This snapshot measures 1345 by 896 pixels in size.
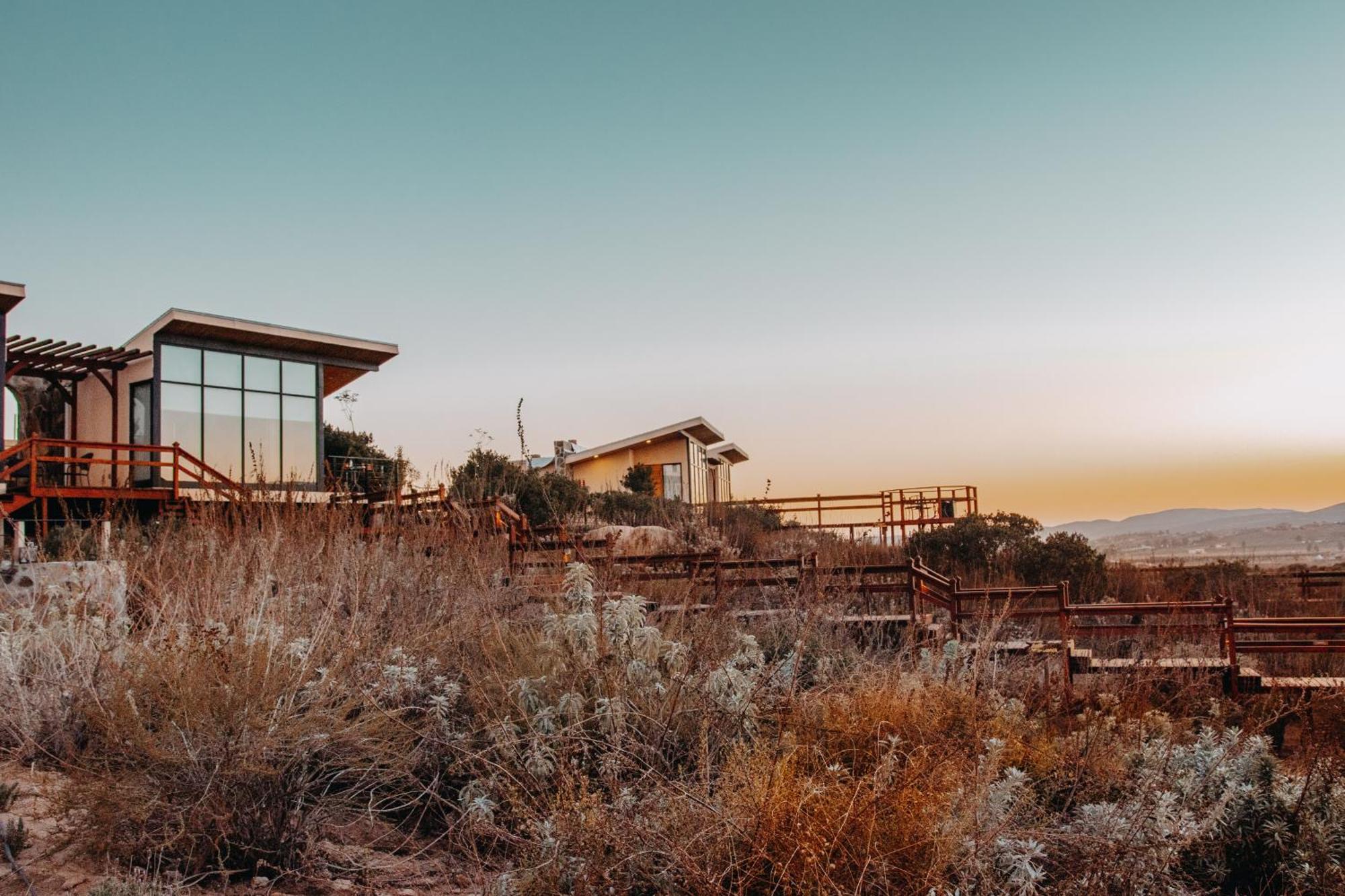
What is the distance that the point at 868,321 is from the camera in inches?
658

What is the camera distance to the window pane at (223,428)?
22.1m

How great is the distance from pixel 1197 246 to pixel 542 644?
12294 millimetres

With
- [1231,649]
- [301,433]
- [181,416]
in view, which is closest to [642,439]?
[301,433]

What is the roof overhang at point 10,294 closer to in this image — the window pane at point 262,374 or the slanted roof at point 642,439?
the window pane at point 262,374

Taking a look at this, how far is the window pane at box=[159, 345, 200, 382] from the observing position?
21344 mm

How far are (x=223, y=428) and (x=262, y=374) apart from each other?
1616 mm

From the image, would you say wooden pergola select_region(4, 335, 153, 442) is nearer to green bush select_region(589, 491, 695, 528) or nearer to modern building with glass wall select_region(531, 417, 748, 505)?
green bush select_region(589, 491, 695, 528)

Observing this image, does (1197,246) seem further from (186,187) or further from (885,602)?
(186,187)

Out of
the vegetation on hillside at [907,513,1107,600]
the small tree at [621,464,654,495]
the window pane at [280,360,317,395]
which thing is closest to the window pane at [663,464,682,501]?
the small tree at [621,464,654,495]

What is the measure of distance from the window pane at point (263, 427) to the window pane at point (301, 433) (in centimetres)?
25

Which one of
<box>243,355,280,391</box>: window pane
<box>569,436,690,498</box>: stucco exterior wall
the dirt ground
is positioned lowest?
the dirt ground

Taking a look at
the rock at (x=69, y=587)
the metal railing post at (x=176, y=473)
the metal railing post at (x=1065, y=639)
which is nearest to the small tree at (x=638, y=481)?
the metal railing post at (x=176, y=473)

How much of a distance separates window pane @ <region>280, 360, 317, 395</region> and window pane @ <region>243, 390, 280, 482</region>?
0.48 meters

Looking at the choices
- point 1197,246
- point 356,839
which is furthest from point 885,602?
point 356,839
